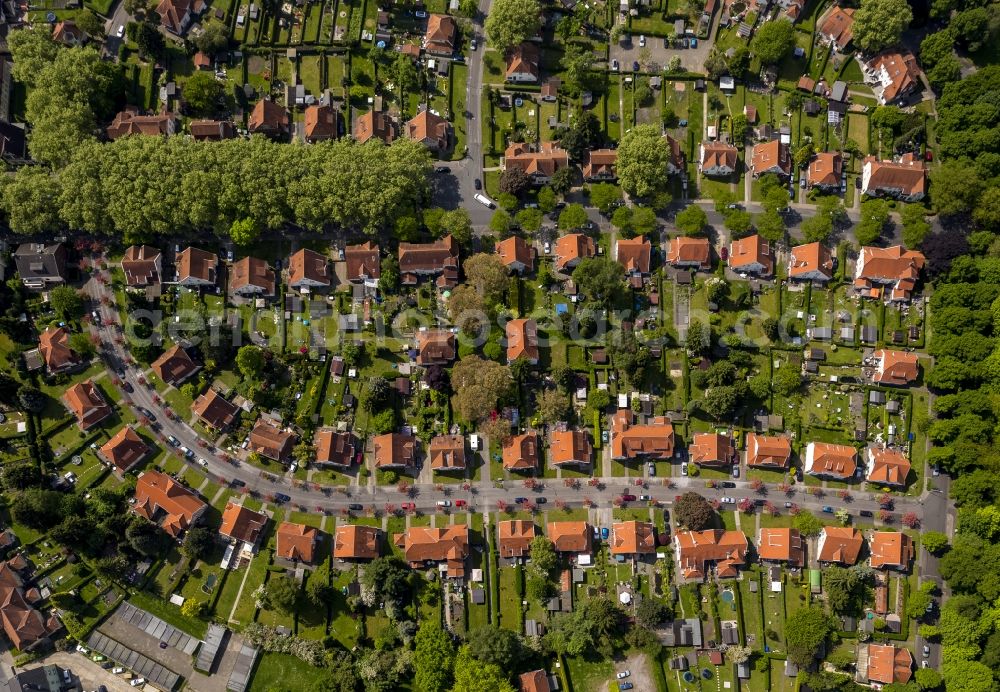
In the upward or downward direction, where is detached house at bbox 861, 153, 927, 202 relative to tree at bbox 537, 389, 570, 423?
upward

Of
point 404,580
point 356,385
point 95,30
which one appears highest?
point 95,30

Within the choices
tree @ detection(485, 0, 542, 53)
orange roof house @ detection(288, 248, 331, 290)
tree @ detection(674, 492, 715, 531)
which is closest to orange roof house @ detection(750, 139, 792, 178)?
tree @ detection(485, 0, 542, 53)

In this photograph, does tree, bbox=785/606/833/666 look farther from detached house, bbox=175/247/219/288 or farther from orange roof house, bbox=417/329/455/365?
detached house, bbox=175/247/219/288

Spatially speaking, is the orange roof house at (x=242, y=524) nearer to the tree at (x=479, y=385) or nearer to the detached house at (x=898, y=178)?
the tree at (x=479, y=385)

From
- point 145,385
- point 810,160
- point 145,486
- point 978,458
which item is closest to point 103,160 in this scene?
point 145,385

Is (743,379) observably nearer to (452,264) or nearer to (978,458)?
(978,458)

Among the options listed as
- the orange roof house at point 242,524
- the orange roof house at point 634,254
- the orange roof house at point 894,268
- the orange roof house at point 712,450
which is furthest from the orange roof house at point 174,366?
the orange roof house at point 894,268

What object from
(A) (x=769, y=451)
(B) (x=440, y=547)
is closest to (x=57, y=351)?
(B) (x=440, y=547)

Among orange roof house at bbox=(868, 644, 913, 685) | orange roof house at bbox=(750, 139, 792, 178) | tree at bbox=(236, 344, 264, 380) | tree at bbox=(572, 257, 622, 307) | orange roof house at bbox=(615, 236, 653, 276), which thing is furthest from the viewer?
orange roof house at bbox=(750, 139, 792, 178)
